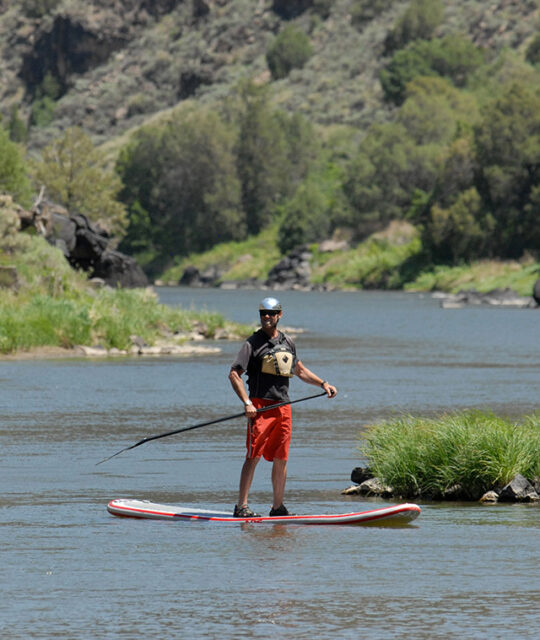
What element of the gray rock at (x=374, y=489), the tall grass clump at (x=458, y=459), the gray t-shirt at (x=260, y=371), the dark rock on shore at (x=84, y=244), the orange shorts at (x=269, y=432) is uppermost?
the dark rock on shore at (x=84, y=244)

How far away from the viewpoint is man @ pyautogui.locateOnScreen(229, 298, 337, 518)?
13352 mm

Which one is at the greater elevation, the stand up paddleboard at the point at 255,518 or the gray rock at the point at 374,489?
the stand up paddleboard at the point at 255,518

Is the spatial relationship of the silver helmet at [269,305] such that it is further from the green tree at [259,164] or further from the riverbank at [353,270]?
the green tree at [259,164]

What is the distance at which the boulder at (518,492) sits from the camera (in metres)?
15.0

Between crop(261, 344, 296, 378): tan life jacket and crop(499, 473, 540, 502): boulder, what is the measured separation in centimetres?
297

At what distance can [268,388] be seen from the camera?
44.2ft

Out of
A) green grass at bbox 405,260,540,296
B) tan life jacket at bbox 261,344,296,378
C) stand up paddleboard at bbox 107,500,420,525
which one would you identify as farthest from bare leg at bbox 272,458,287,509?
green grass at bbox 405,260,540,296

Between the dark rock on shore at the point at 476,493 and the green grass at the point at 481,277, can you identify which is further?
the green grass at the point at 481,277

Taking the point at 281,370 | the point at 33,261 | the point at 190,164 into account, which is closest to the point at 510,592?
the point at 281,370

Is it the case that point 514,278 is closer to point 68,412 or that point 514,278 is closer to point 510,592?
point 68,412

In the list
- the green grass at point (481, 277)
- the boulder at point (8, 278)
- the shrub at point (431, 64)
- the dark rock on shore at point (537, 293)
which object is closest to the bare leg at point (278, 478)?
the boulder at point (8, 278)

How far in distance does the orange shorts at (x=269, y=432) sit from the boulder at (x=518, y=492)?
272 centimetres

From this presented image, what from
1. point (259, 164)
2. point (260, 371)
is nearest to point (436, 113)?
point (259, 164)

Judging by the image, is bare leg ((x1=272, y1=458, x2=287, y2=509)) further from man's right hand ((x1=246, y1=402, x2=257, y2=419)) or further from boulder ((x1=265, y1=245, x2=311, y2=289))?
boulder ((x1=265, y1=245, x2=311, y2=289))
